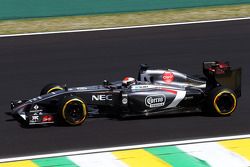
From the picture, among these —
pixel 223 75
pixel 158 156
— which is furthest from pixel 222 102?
pixel 158 156

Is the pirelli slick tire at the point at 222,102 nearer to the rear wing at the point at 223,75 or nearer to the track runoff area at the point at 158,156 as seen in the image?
the rear wing at the point at 223,75

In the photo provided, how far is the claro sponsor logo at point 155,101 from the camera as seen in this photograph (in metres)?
12.9

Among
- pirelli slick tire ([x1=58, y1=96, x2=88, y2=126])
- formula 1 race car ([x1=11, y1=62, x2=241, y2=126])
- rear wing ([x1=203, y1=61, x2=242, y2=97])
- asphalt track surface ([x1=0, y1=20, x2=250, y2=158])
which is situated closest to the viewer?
asphalt track surface ([x1=0, y1=20, x2=250, y2=158])

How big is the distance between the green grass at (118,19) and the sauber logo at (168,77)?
29.2ft

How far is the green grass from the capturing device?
21.9m

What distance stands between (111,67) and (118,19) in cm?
545

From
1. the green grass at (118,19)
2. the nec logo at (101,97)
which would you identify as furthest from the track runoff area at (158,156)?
the green grass at (118,19)

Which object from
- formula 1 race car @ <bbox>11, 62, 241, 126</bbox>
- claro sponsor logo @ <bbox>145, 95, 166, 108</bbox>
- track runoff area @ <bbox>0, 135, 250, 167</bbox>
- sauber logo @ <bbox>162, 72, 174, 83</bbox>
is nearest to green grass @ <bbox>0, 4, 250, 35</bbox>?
formula 1 race car @ <bbox>11, 62, 241, 126</bbox>

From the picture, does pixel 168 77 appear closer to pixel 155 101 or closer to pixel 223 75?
pixel 155 101

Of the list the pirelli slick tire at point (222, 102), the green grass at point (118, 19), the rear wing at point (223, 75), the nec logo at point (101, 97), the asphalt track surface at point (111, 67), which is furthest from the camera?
the green grass at point (118, 19)

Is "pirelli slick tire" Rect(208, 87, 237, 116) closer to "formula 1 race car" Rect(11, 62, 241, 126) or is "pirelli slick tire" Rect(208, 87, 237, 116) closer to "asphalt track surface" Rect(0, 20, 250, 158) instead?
"formula 1 race car" Rect(11, 62, 241, 126)

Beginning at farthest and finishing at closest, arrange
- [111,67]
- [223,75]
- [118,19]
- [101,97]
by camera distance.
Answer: [118,19]
[111,67]
[223,75]
[101,97]

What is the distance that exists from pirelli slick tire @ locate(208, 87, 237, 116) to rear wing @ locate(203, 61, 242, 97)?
1.31 ft

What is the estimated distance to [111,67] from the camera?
57.3 feet
